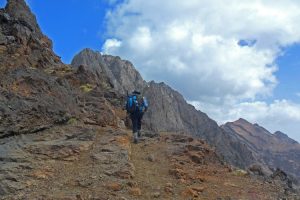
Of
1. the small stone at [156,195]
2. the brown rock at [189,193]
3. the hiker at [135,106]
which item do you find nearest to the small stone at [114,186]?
the small stone at [156,195]

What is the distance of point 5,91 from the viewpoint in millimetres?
22609

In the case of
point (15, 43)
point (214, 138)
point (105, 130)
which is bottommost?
point (105, 130)

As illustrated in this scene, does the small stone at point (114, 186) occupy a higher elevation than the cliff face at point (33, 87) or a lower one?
lower

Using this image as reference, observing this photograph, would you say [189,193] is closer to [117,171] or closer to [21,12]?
[117,171]

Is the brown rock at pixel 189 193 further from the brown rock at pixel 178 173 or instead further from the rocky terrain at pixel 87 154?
the brown rock at pixel 178 173

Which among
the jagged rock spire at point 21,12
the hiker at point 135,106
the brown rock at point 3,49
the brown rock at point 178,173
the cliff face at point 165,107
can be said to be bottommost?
the brown rock at point 178,173

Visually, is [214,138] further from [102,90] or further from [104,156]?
[104,156]

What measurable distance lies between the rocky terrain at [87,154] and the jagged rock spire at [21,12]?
10.1 metres

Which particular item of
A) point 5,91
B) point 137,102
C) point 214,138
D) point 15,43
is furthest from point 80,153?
point 214,138

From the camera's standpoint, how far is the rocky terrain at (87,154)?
16.1m

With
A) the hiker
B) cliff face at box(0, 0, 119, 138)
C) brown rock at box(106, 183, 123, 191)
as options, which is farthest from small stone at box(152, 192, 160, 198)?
cliff face at box(0, 0, 119, 138)

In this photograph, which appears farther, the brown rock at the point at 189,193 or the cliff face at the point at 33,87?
the cliff face at the point at 33,87

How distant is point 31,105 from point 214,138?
115 meters

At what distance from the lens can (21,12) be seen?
41.8 metres
